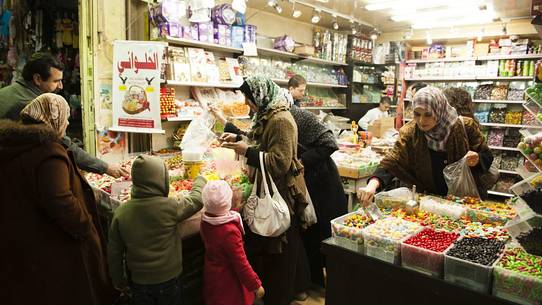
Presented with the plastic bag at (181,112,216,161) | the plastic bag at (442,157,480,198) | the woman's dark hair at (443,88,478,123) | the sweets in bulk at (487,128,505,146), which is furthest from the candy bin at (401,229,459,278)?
the sweets in bulk at (487,128,505,146)

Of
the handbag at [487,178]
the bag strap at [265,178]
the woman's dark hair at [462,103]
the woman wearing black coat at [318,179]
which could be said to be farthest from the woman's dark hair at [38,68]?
the woman's dark hair at [462,103]

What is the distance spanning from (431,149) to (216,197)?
1507 millimetres

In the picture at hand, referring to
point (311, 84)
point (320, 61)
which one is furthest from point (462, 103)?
point (320, 61)

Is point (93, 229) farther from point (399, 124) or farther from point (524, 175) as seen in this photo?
point (399, 124)

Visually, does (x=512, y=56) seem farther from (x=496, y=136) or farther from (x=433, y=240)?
(x=433, y=240)

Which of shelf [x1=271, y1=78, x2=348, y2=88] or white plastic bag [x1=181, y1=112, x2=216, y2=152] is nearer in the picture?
white plastic bag [x1=181, y1=112, x2=216, y2=152]

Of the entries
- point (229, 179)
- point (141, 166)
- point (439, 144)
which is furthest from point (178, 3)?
point (439, 144)

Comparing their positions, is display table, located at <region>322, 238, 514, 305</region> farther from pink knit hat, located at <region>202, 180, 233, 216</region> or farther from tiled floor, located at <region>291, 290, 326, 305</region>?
tiled floor, located at <region>291, 290, 326, 305</region>

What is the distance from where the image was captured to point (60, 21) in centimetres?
438

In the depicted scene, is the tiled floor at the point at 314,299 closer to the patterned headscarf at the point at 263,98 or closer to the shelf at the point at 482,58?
the patterned headscarf at the point at 263,98

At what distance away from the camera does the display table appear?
1.61 m

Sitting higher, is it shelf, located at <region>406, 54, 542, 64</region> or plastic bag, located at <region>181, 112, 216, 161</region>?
shelf, located at <region>406, 54, 542, 64</region>

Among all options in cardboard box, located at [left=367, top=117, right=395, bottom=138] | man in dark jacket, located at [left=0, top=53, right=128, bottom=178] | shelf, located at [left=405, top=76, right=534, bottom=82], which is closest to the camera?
man in dark jacket, located at [left=0, top=53, right=128, bottom=178]

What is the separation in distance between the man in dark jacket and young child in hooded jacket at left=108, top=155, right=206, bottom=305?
3.19 feet
